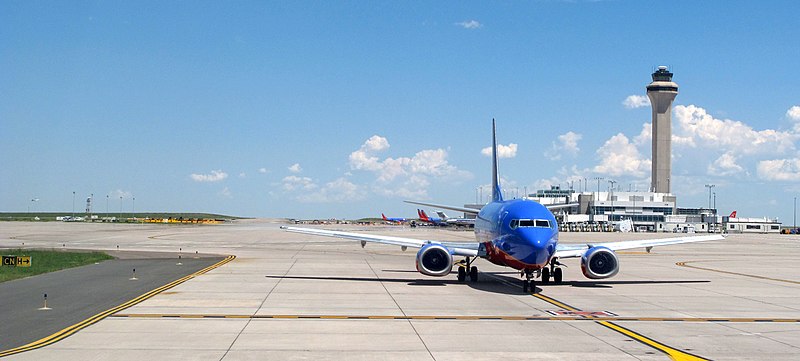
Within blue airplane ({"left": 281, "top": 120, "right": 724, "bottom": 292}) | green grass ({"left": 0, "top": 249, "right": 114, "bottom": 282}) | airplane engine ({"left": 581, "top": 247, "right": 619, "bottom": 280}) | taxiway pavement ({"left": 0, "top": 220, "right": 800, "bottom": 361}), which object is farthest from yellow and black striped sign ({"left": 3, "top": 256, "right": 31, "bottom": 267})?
airplane engine ({"left": 581, "top": 247, "right": 619, "bottom": 280})

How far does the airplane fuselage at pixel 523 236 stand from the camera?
2902cm

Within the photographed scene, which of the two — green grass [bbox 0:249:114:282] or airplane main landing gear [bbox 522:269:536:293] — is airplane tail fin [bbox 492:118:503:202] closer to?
airplane main landing gear [bbox 522:269:536:293]

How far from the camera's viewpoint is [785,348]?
1758 centimetres

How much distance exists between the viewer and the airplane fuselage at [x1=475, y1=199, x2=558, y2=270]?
95.2 ft

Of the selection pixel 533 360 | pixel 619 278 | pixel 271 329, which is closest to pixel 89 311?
pixel 271 329

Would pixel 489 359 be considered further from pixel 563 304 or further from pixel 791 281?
pixel 791 281

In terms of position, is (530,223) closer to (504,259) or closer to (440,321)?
(504,259)

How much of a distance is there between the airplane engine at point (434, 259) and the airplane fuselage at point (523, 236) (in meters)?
1.99

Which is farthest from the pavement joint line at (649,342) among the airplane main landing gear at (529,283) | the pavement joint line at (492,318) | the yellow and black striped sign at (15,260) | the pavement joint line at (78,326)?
the yellow and black striped sign at (15,260)

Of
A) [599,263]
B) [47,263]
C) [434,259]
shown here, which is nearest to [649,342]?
[599,263]

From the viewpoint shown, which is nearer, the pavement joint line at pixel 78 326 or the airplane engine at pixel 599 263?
the pavement joint line at pixel 78 326

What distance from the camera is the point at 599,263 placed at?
32625 millimetres

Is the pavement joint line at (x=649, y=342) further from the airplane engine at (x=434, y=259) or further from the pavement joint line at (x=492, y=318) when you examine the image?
the airplane engine at (x=434, y=259)

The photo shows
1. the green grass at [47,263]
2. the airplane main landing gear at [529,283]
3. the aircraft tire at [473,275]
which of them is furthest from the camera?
the green grass at [47,263]
